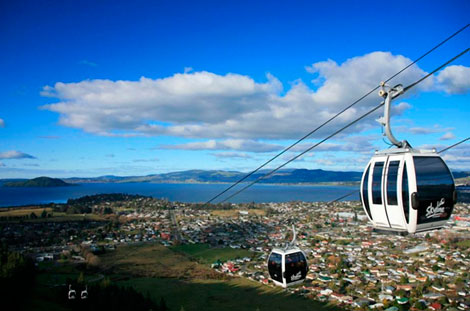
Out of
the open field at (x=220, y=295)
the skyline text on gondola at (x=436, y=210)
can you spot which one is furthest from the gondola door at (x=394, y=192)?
the open field at (x=220, y=295)

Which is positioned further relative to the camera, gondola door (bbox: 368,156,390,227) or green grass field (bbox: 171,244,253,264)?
green grass field (bbox: 171,244,253,264)

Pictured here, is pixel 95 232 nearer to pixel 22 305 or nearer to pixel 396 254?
pixel 22 305

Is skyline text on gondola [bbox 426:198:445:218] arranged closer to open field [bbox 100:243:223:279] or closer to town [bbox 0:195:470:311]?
town [bbox 0:195:470:311]

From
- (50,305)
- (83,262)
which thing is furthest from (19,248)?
(50,305)

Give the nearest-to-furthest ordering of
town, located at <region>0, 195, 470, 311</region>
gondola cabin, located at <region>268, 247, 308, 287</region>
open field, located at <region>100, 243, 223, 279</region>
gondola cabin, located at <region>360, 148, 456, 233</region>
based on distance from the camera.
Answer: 1. gondola cabin, located at <region>360, 148, 456, 233</region>
2. gondola cabin, located at <region>268, 247, 308, 287</region>
3. town, located at <region>0, 195, 470, 311</region>
4. open field, located at <region>100, 243, 223, 279</region>

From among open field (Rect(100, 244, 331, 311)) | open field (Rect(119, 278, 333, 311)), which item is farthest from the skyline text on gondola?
open field (Rect(100, 244, 331, 311))

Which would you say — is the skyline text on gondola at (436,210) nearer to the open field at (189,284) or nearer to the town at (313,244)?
the town at (313,244)
